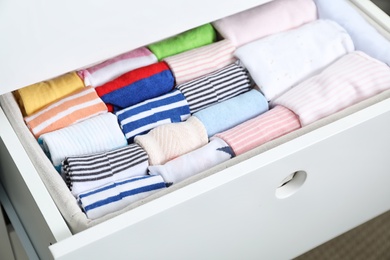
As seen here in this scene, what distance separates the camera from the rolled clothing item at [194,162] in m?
0.81

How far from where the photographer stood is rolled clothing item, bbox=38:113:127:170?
82 centimetres

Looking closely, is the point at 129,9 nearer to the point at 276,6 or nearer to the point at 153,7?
the point at 153,7

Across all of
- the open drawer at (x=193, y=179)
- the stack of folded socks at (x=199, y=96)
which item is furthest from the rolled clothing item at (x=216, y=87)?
the open drawer at (x=193, y=179)

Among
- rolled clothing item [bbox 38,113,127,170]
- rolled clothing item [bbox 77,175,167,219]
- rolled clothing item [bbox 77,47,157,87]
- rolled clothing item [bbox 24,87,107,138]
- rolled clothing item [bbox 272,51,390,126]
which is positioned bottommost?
rolled clothing item [bbox 272,51,390,126]

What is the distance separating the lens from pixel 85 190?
0.79 m

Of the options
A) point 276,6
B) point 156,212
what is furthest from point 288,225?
point 276,6

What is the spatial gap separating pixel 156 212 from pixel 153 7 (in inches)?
10.6

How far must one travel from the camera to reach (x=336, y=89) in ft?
2.92

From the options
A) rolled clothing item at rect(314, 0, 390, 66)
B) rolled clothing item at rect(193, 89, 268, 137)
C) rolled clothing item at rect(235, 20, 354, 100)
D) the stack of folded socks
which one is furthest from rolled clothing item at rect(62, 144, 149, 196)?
rolled clothing item at rect(314, 0, 390, 66)

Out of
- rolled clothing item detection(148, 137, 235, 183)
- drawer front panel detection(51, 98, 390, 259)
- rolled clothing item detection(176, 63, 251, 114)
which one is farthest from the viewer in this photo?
rolled clothing item detection(176, 63, 251, 114)

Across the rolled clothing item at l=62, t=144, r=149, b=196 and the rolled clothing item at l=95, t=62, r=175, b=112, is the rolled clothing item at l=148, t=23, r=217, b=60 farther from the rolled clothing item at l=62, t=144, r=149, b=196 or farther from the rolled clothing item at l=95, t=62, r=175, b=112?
the rolled clothing item at l=62, t=144, r=149, b=196

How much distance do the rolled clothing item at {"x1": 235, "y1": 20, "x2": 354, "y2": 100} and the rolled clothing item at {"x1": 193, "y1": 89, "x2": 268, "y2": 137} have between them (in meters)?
0.02

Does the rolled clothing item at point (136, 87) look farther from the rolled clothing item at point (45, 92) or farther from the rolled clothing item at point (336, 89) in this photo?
the rolled clothing item at point (336, 89)

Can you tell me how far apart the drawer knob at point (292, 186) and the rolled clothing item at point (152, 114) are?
0.18 m
